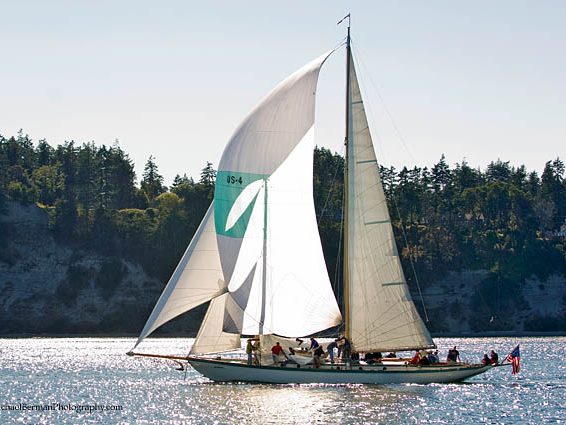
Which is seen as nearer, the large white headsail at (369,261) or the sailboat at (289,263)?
the sailboat at (289,263)

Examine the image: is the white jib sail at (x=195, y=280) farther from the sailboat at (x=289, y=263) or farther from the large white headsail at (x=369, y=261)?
the large white headsail at (x=369, y=261)

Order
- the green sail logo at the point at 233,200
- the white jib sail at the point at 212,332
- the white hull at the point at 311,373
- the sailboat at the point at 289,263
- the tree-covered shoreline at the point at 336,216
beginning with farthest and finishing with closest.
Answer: the tree-covered shoreline at the point at 336,216 → the white jib sail at the point at 212,332 → the white hull at the point at 311,373 → the sailboat at the point at 289,263 → the green sail logo at the point at 233,200

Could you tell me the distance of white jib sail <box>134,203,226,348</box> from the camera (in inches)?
1831

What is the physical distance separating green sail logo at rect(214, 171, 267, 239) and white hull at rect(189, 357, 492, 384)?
19.5 ft

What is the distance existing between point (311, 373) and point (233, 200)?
8.32 metres

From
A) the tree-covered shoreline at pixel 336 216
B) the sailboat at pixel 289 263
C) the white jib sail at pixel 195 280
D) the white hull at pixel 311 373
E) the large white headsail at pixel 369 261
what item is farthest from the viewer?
the tree-covered shoreline at pixel 336 216

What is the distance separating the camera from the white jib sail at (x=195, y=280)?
A: 46500 mm

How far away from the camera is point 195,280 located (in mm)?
47125

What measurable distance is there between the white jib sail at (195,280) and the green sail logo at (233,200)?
78 cm

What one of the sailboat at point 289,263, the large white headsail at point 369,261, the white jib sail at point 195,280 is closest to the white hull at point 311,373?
the sailboat at point 289,263

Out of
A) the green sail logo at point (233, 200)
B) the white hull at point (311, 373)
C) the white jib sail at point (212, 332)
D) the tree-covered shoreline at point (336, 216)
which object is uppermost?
the tree-covered shoreline at point (336, 216)

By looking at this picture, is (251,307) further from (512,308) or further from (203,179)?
(203,179)

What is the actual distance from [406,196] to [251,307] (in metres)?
108

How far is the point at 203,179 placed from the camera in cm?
16125
